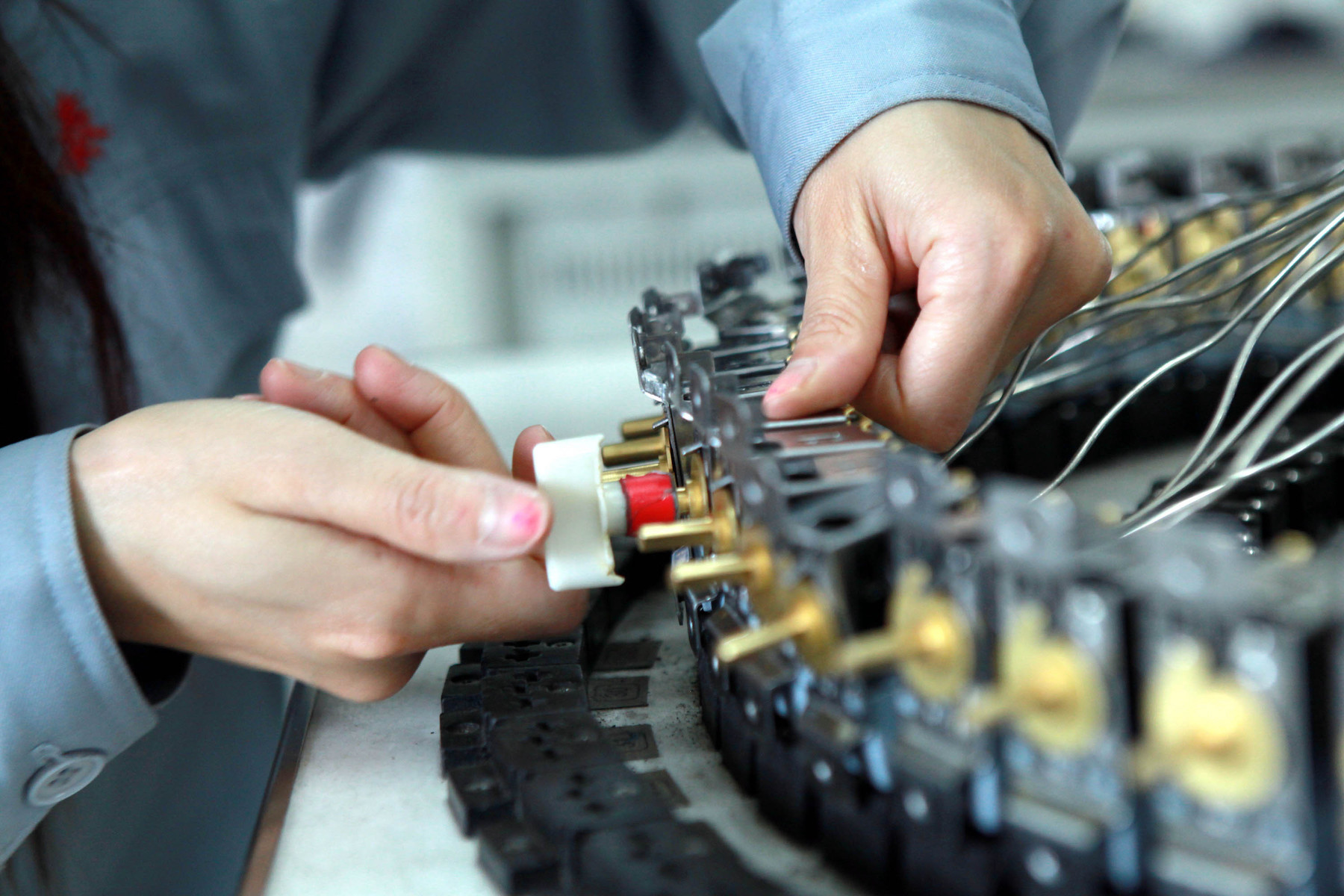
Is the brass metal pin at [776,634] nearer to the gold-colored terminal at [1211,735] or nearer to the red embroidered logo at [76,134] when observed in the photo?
the gold-colored terminal at [1211,735]

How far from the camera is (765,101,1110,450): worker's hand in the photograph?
0.36 m

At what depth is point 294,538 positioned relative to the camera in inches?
11.7

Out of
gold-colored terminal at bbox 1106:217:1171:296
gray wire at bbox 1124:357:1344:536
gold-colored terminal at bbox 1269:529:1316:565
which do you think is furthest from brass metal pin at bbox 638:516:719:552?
gold-colored terminal at bbox 1106:217:1171:296

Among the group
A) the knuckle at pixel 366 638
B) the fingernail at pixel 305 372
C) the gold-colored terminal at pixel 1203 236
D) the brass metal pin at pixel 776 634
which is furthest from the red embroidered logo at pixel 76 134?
the gold-colored terminal at pixel 1203 236

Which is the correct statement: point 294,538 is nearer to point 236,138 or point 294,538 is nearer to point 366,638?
point 366,638

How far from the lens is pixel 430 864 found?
284 millimetres

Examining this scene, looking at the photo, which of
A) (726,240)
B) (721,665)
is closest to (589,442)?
(721,665)

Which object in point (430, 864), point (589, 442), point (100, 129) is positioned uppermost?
point (100, 129)

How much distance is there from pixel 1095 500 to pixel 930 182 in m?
0.21

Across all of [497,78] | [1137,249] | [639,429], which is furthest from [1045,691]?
[497,78]

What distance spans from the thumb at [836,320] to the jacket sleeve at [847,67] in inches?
1.9

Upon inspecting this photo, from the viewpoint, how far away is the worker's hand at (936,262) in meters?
0.36

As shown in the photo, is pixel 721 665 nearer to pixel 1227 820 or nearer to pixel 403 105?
pixel 1227 820

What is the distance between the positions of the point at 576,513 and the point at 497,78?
658mm
